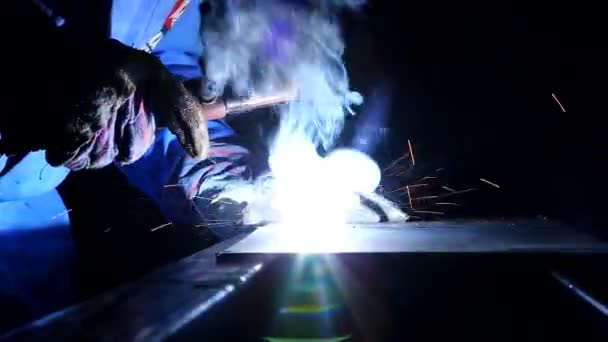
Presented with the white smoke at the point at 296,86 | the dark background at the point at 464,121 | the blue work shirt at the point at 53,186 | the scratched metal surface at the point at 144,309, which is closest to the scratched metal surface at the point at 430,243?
the scratched metal surface at the point at 144,309

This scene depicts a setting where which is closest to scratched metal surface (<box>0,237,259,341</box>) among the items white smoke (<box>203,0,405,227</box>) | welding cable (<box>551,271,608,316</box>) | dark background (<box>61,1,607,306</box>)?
welding cable (<box>551,271,608,316</box>)

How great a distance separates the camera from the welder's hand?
3.78ft

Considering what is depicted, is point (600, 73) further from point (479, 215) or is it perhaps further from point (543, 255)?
point (543, 255)

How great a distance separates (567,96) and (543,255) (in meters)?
2.70

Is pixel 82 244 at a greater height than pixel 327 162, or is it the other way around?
pixel 327 162

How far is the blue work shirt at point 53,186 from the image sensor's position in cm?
183

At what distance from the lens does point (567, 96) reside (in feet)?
10.5

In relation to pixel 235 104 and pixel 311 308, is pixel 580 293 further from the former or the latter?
pixel 235 104

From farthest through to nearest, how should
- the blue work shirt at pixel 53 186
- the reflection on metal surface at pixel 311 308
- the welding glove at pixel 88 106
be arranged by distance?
the blue work shirt at pixel 53 186 < the welding glove at pixel 88 106 < the reflection on metal surface at pixel 311 308

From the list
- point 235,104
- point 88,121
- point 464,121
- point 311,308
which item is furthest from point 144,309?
point 464,121

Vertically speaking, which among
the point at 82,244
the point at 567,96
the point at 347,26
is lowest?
the point at 82,244

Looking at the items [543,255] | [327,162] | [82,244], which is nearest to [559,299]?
[543,255]

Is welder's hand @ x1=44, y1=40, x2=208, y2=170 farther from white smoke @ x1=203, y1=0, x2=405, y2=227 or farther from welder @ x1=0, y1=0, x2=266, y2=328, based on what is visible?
white smoke @ x1=203, y1=0, x2=405, y2=227

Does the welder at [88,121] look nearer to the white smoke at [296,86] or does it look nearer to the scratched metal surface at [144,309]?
the white smoke at [296,86]
